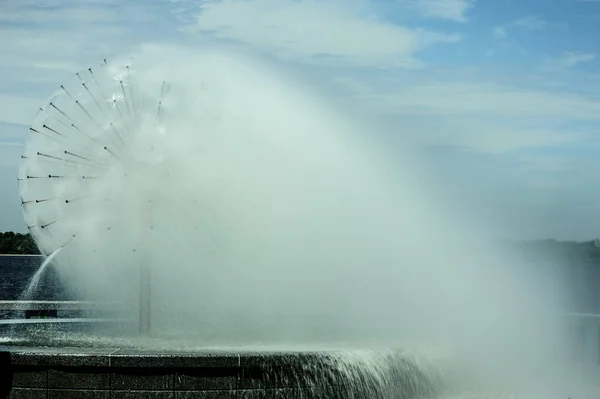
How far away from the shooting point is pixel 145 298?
15.8 m

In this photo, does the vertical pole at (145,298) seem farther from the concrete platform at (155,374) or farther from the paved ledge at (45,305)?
the paved ledge at (45,305)

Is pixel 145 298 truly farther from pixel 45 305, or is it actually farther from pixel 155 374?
pixel 45 305

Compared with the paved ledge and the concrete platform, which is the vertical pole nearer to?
the concrete platform

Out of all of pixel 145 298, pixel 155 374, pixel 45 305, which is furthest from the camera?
pixel 45 305

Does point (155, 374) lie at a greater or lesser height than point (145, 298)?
lesser

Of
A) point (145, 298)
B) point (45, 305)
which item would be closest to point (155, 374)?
point (145, 298)

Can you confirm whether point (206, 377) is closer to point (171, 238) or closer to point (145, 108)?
point (171, 238)

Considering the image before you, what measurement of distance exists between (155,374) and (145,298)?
3.89 meters

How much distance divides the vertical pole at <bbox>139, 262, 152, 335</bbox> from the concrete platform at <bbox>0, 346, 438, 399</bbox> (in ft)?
10.7

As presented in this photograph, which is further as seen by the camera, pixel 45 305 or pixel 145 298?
pixel 45 305

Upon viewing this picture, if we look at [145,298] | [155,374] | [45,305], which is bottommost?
[155,374]

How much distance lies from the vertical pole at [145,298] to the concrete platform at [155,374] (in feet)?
10.7

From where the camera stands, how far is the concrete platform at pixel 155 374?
12.1 m

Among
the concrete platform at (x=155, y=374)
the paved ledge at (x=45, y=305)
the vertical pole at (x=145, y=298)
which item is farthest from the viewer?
the paved ledge at (x=45, y=305)
